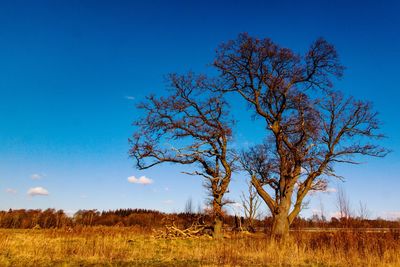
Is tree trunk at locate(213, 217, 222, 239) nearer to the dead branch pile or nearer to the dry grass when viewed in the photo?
the dead branch pile

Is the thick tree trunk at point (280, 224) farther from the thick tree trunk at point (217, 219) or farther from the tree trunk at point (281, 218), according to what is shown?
the thick tree trunk at point (217, 219)

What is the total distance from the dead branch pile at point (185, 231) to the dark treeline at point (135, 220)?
1.32ft

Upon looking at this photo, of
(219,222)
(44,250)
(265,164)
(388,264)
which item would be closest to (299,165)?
(219,222)

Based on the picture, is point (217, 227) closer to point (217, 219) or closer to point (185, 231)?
point (217, 219)

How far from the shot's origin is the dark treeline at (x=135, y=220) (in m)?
12.2

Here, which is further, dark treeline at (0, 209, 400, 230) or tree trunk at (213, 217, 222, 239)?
tree trunk at (213, 217, 222, 239)

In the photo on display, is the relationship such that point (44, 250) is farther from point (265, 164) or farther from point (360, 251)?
point (265, 164)

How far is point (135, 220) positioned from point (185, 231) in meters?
21.0

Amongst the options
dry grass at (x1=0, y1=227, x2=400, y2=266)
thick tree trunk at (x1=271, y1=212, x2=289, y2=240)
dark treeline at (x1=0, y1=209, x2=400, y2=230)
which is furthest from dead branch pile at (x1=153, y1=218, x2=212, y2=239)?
dry grass at (x1=0, y1=227, x2=400, y2=266)

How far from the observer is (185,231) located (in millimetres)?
18609

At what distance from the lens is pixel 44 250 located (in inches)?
394

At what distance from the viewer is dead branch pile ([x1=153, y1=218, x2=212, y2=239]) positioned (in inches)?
701

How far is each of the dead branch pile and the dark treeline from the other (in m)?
0.40

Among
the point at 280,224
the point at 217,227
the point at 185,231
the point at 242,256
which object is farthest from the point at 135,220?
the point at 242,256
